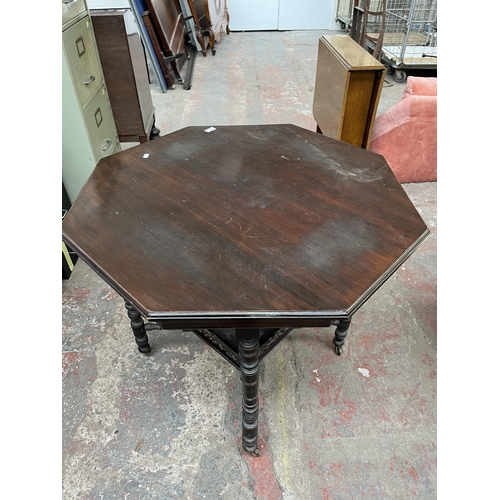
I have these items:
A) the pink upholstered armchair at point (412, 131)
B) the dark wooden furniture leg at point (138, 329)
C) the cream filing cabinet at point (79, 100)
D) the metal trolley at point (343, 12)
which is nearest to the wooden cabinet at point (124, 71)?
the cream filing cabinet at point (79, 100)

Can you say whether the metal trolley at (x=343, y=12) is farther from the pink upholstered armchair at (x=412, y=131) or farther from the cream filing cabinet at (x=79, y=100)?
the cream filing cabinet at (x=79, y=100)

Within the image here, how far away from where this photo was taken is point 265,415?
138cm

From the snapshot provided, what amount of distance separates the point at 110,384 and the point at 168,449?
0.39 metres

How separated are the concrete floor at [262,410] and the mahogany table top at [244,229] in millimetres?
710

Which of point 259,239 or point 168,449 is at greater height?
point 259,239

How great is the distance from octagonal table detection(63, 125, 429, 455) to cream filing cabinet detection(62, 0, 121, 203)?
2.58 feet

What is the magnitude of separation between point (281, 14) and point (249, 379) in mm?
7659

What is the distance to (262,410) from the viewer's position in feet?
4.57

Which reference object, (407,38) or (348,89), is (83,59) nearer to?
(348,89)

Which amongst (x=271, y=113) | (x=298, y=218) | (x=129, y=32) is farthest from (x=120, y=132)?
(x=298, y=218)

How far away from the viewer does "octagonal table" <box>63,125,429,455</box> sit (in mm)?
833

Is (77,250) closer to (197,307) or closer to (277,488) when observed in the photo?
(197,307)

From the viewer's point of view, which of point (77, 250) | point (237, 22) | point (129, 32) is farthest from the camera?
point (237, 22)

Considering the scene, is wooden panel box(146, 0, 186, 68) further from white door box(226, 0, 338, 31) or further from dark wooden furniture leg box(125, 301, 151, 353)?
dark wooden furniture leg box(125, 301, 151, 353)
